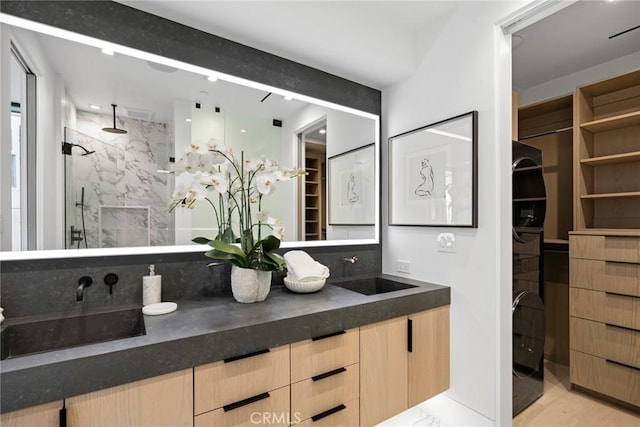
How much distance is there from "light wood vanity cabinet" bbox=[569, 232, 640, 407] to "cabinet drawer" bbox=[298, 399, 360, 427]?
1.92m

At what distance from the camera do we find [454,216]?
1.92 m

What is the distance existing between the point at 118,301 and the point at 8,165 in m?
0.75

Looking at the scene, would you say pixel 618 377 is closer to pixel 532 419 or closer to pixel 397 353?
pixel 532 419

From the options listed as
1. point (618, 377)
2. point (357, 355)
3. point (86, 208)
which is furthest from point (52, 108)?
point (618, 377)

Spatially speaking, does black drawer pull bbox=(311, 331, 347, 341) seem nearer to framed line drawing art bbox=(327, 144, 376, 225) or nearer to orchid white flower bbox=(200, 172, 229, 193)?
orchid white flower bbox=(200, 172, 229, 193)

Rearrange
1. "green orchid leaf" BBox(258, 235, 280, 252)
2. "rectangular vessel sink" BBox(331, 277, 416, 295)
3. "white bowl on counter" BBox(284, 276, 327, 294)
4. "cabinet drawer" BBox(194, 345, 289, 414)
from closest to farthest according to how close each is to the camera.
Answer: "cabinet drawer" BBox(194, 345, 289, 414) → "green orchid leaf" BBox(258, 235, 280, 252) → "white bowl on counter" BBox(284, 276, 327, 294) → "rectangular vessel sink" BBox(331, 277, 416, 295)

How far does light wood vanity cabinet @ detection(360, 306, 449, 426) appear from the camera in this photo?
1608mm

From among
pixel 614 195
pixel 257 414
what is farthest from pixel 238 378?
pixel 614 195

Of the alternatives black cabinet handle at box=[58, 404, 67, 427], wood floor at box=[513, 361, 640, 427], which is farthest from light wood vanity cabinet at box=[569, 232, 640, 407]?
black cabinet handle at box=[58, 404, 67, 427]

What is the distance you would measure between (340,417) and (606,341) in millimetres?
2054

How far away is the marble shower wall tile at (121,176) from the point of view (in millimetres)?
1499

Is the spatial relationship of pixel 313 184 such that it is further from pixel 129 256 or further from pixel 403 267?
pixel 129 256

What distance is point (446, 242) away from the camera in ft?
6.52

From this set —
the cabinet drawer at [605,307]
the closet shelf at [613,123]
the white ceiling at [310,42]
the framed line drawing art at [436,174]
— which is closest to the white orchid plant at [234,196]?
the white ceiling at [310,42]
